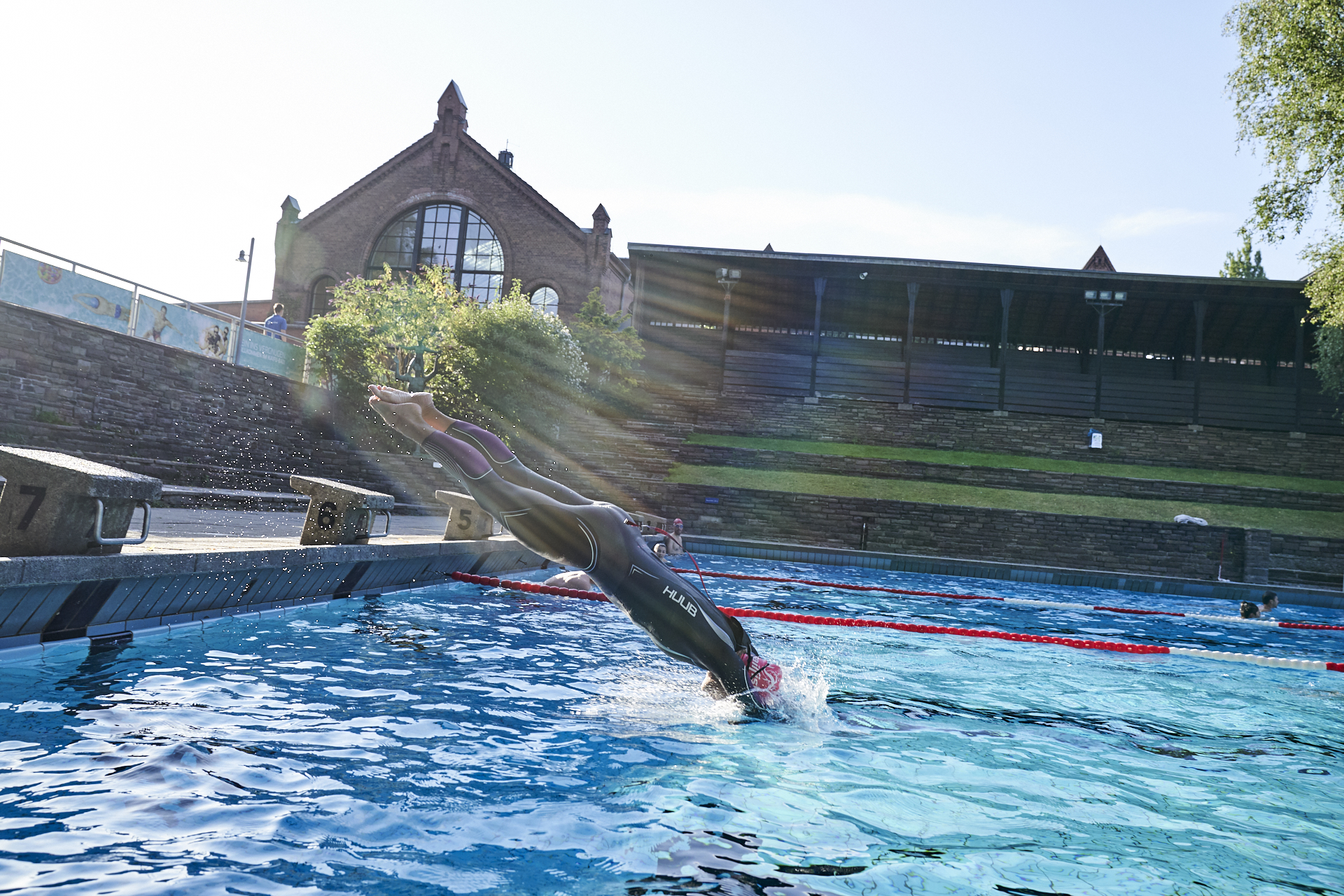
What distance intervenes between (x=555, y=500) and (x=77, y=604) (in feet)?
9.28

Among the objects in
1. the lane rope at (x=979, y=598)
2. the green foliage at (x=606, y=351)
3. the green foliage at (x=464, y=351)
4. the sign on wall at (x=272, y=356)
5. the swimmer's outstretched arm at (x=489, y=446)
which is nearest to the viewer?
the swimmer's outstretched arm at (x=489, y=446)

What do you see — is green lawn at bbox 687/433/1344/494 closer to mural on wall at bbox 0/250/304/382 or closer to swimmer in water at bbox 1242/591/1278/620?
swimmer in water at bbox 1242/591/1278/620

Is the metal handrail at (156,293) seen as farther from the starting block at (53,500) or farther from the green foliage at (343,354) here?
the starting block at (53,500)

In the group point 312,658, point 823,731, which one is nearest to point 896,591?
point 823,731

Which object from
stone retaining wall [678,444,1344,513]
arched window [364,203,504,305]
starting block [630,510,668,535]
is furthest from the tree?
arched window [364,203,504,305]

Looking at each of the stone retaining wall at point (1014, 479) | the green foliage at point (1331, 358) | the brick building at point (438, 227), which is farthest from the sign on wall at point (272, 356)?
the green foliage at point (1331, 358)

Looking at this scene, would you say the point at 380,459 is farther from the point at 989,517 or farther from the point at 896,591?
the point at 989,517

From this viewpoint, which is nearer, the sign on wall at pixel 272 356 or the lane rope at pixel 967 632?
the lane rope at pixel 967 632

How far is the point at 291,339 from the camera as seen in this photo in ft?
71.7

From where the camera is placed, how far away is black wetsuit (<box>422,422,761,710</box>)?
14.6ft

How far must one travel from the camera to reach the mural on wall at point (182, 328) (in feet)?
50.4

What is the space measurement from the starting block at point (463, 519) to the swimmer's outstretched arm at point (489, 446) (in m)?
5.43

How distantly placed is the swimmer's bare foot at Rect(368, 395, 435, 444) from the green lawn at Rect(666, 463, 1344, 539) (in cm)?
1512

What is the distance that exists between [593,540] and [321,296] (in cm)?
3487
